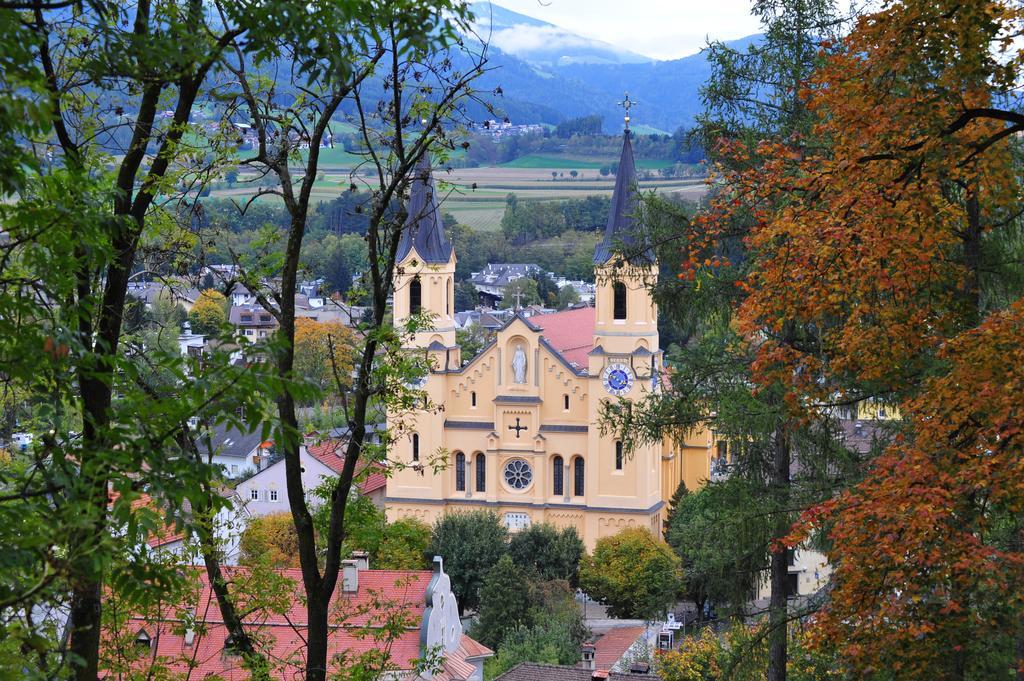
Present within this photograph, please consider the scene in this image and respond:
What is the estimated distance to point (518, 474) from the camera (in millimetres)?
59594

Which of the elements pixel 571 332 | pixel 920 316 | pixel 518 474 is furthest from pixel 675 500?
pixel 920 316

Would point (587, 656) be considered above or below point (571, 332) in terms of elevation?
below

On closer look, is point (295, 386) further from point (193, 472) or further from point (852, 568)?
point (852, 568)

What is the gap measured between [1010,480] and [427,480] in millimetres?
50849

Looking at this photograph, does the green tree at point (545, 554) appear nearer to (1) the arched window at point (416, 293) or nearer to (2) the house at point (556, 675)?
(1) the arched window at point (416, 293)

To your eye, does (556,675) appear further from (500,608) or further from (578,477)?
(578,477)

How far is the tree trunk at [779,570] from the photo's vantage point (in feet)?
48.7

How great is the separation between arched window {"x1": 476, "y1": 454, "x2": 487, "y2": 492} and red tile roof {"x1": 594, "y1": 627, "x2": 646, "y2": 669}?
1369 centimetres

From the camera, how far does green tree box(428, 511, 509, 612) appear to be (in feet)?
161


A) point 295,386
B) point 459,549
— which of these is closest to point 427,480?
point 459,549

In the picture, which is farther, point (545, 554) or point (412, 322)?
point (545, 554)

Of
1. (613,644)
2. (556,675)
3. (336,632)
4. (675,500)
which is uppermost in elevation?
(336,632)

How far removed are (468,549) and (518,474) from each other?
10.1 m

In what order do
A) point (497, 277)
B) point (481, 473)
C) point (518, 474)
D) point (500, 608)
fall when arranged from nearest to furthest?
1. point (500, 608)
2. point (518, 474)
3. point (481, 473)
4. point (497, 277)
